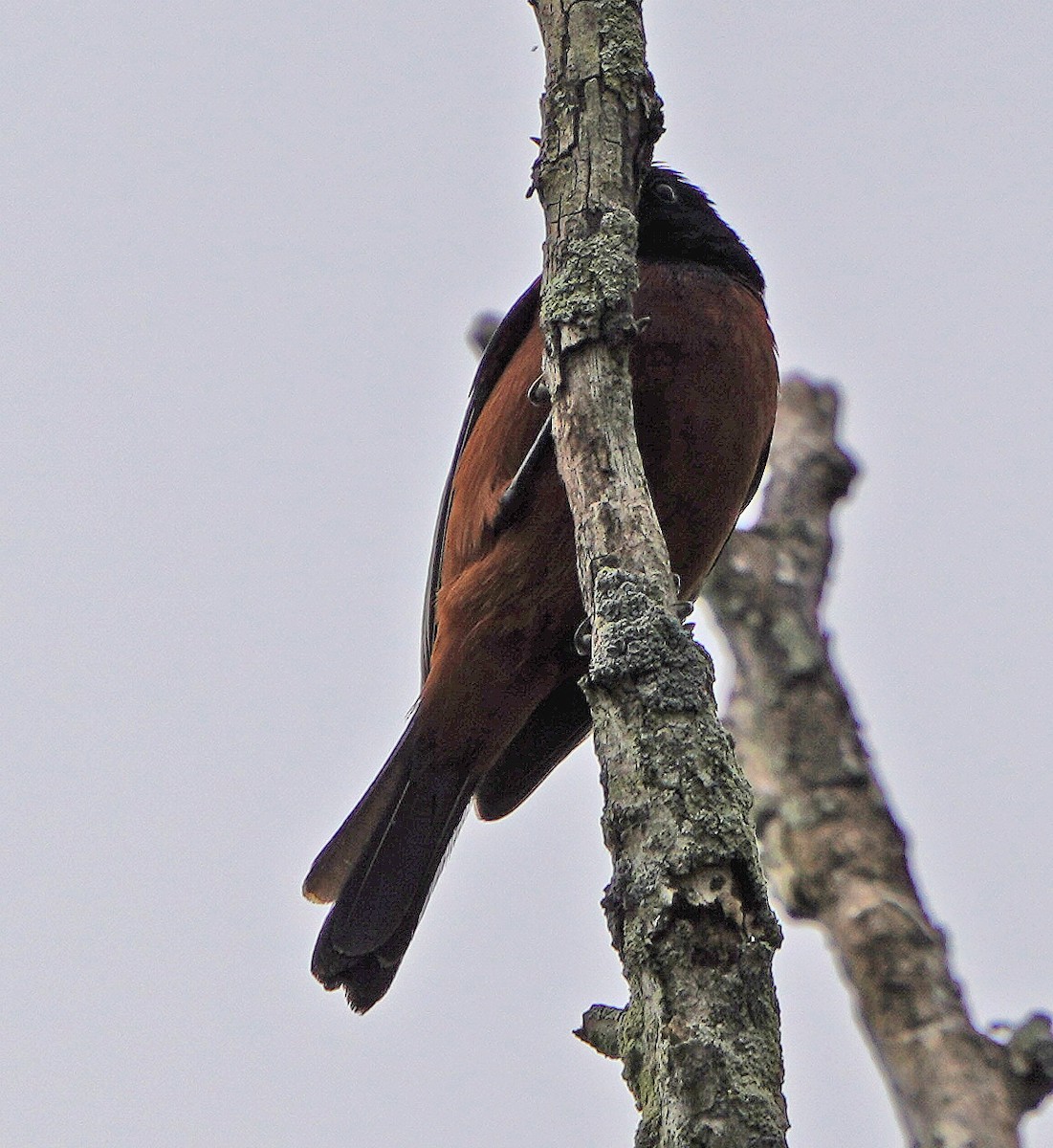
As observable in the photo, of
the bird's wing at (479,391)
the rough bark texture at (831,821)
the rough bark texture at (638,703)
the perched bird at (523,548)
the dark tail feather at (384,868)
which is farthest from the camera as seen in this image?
the bird's wing at (479,391)

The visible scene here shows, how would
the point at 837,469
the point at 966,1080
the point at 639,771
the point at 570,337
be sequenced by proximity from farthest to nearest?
the point at 837,469 < the point at 966,1080 < the point at 570,337 < the point at 639,771

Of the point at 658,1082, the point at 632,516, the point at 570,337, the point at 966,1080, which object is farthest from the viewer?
the point at 966,1080

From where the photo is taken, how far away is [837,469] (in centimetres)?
512

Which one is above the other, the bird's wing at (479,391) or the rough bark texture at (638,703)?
the bird's wing at (479,391)

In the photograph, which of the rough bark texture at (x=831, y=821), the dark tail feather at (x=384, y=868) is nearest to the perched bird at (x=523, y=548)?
the dark tail feather at (x=384, y=868)

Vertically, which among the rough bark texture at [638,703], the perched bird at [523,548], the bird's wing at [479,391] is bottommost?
the rough bark texture at [638,703]

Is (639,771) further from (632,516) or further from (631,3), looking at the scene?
(631,3)

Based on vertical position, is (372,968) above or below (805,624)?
below

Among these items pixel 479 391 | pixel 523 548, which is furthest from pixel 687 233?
pixel 523 548

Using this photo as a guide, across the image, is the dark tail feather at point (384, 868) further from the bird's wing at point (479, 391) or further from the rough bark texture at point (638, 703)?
the rough bark texture at point (638, 703)

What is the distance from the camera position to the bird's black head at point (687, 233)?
14.3 ft

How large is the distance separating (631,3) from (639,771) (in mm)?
1573

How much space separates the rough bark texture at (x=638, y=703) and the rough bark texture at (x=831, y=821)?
1659mm

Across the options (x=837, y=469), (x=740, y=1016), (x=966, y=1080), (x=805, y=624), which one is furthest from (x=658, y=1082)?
(x=837, y=469)
